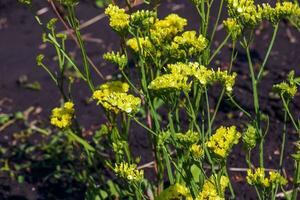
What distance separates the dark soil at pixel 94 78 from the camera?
9.41ft

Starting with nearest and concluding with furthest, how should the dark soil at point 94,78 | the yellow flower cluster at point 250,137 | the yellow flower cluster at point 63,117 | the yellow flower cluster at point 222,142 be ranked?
the yellow flower cluster at point 222,142 < the yellow flower cluster at point 250,137 < the yellow flower cluster at point 63,117 < the dark soil at point 94,78

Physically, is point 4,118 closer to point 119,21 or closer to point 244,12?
point 119,21

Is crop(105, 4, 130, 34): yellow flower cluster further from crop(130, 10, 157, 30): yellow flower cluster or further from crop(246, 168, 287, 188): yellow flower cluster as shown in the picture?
crop(246, 168, 287, 188): yellow flower cluster

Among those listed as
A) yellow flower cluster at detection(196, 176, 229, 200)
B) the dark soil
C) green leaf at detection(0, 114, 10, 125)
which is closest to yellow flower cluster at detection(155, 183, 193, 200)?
yellow flower cluster at detection(196, 176, 229, 200)

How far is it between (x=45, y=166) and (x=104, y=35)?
1.33m

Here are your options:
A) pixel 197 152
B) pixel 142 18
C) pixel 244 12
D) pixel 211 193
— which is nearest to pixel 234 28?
pixel 244 12

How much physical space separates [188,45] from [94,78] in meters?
1.92

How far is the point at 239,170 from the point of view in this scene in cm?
279

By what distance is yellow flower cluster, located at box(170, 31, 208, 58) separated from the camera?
1.78 metres

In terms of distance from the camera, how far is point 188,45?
1794 millimetres

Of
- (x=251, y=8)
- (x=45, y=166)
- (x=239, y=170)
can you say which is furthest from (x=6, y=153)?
(x=251, y=8)

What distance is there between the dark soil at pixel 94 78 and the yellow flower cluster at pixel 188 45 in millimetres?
1032

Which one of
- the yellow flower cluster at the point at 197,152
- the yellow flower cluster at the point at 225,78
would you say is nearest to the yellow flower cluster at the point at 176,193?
the yellow flower cluster at the point at 197,152

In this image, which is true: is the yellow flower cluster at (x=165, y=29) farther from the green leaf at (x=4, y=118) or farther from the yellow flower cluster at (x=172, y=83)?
the green leaf at (x=4, y=118)
